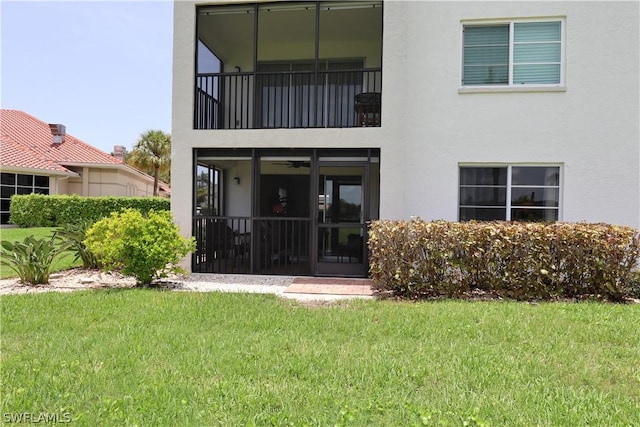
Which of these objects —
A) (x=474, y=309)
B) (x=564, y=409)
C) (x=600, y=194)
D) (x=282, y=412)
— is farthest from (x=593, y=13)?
(x=282, y=412)

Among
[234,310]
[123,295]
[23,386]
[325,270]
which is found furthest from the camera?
[325,270]

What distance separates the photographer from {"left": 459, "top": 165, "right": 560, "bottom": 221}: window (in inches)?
367

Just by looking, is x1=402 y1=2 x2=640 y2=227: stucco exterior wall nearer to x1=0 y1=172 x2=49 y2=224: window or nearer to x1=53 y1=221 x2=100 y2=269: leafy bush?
x1=53 y1=221 x2=100 y2=269: leafy bush

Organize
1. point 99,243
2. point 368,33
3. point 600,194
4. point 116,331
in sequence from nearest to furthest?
point 116,331
point 99,243
point 600,194
point 368,33

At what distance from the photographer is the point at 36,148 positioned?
85.1 feet

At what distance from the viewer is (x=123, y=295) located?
7.29 metres

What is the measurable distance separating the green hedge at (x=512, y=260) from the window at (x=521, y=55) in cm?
362

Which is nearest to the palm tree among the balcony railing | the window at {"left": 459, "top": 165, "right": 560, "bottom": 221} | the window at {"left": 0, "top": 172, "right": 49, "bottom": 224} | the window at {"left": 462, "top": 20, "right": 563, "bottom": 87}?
the window at {"left": 0, "top": 172, "right": 49, "bottom": 224}

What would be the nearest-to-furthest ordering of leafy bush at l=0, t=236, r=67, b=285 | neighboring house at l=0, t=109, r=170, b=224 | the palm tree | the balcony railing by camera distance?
leafy bush at l=0, t=236, r=67, b=285 < the balcony railing < neighboring house at l=0, t=109, r=170, b=224 < the palm tree

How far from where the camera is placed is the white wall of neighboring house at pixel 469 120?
9047mm

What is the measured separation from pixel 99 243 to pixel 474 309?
23.2 feet

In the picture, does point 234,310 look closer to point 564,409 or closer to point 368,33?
point 564,409

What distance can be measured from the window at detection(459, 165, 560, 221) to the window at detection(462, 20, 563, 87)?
1948mm

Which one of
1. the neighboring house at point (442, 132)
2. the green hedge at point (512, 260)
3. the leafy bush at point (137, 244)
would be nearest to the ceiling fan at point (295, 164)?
the neighboring house at point (442, 132)
